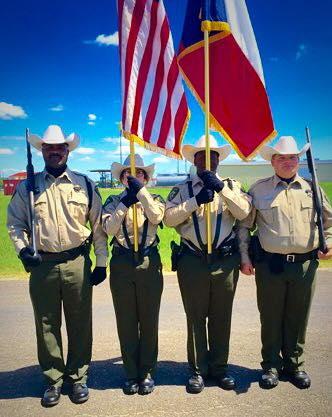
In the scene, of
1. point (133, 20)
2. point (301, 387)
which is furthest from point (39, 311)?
point (133, 20)

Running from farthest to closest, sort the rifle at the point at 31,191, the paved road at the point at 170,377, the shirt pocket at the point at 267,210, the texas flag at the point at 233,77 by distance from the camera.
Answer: the texas flag at the point at 233,77
the shirt pocket at the point at 267,210
the rifle at the point at 31,191
the paved road at the point at 170,377

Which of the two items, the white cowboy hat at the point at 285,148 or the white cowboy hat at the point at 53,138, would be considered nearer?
the white cowboy hat at the point at 53,138

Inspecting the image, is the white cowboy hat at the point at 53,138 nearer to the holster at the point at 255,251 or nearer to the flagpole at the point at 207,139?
the flagpole at the point at 207,139

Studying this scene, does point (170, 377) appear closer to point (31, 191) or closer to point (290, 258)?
point (290, 258)

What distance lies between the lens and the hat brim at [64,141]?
11.5 feet

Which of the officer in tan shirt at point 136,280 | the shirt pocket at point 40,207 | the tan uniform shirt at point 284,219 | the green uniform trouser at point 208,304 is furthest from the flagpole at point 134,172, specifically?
the tan uniform shirt at point 284,219

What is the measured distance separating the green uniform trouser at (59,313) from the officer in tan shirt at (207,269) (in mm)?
1046

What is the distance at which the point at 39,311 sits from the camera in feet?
11.3

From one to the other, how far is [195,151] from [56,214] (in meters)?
1.66

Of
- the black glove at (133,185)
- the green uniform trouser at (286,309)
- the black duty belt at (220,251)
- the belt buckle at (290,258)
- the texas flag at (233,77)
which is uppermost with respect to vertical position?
the texas flag at (233,77)

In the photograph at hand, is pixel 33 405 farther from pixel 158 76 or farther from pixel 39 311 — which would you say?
pixel 158 76

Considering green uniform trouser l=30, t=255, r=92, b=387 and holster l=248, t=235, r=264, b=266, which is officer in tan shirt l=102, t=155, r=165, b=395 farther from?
holster l=248, t=235, r=264, b=266

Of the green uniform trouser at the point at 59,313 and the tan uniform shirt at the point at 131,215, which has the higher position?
the tan uniform shirt at the point at 131,215

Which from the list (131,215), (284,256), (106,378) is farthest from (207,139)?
(106,378)
